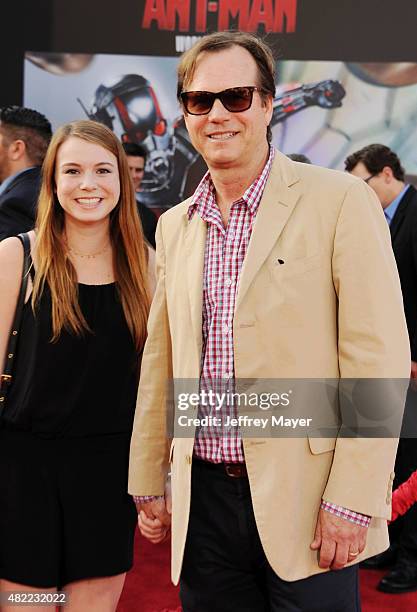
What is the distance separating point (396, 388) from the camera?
67.1 inches

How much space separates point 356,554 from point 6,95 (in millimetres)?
4423

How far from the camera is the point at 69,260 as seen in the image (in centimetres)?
232

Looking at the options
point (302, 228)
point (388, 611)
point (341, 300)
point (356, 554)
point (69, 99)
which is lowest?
point (388, 611)

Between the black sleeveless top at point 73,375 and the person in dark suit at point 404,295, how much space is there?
190 centimetres

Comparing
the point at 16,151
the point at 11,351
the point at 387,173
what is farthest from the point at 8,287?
the point at 387,173

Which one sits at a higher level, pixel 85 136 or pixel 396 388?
pixel 85 136

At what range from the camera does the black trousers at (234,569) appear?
1.77 m

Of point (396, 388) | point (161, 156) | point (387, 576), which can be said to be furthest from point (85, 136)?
point (161, 156)

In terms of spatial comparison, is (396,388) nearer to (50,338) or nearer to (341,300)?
(341,300)

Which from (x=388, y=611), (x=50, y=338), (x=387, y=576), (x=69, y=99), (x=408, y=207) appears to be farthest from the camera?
(x=69, y=99)

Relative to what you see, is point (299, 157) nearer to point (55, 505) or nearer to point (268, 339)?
point (55, 505)

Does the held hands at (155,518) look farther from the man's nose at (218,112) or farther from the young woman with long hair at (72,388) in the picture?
the man's nose at (218,112)

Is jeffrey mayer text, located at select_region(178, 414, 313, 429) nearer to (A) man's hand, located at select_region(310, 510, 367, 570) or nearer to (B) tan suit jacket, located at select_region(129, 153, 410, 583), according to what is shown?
(B) tan suit jacket, located at select_region(129, 153, 410, 583)

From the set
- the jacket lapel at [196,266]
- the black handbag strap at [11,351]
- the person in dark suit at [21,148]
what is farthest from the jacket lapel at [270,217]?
the person in dark suit at [21,148]
